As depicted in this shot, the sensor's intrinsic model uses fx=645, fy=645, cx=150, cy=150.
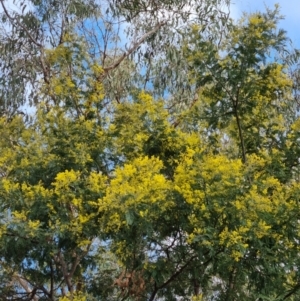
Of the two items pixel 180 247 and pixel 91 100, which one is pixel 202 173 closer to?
pixel 180 247

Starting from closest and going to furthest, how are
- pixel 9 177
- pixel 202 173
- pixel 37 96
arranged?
pixel 202 173
pixel 9 177
pixel 37 96

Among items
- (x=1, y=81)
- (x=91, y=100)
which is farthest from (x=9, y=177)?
(x=1, y=81)

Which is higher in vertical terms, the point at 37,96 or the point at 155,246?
the point at 37,96

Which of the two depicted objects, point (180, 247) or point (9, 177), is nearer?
point (180, 247)

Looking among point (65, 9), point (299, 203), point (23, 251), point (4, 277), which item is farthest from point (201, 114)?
point (65, 9)

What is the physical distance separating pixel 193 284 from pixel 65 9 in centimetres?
402

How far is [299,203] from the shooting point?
14.9ft

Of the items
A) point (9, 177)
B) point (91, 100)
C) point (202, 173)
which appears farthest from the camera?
point (91, 100)

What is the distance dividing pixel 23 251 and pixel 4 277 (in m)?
1.24

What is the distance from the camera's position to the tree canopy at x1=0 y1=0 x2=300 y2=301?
4.43 m

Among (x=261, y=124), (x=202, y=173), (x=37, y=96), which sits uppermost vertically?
(x=37, y=96)

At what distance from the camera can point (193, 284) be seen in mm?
5332

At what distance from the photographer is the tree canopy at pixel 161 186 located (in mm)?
4430

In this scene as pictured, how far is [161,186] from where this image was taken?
4359mm
